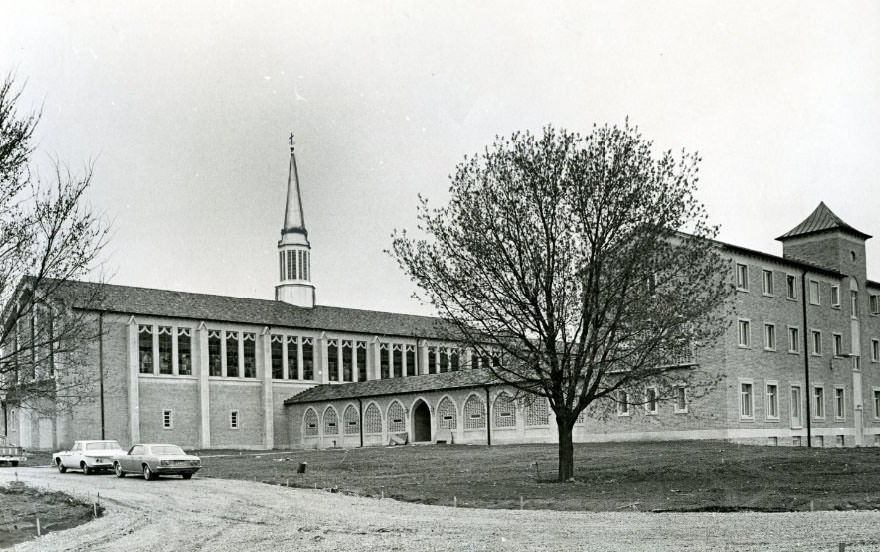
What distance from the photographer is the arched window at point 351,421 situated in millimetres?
63500

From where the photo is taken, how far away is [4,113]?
714 inches

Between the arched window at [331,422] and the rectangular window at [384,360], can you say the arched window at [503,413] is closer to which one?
the arched window at [331,422]

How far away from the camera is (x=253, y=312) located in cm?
7175

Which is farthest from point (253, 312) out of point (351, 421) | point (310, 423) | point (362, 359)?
point (351, 421)

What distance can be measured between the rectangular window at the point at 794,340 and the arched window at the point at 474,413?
1641 cm

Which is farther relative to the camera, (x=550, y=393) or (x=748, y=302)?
(x=748, y=302)

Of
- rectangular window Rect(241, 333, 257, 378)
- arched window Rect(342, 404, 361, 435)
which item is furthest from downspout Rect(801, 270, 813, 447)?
rectangular window Rect(241, 333, 257, 378)

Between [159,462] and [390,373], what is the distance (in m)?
47.0

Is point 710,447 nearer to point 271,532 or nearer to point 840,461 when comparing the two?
point 840,461

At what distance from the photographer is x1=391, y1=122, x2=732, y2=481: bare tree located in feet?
78.2

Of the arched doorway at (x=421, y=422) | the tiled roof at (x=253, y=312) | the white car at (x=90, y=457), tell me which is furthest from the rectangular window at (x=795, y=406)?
the white car at (x=90, y=457)

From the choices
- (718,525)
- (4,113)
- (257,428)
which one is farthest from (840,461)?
(257,428)

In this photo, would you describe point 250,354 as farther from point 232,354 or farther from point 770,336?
point 770,336

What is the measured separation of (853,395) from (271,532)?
42.8 m
